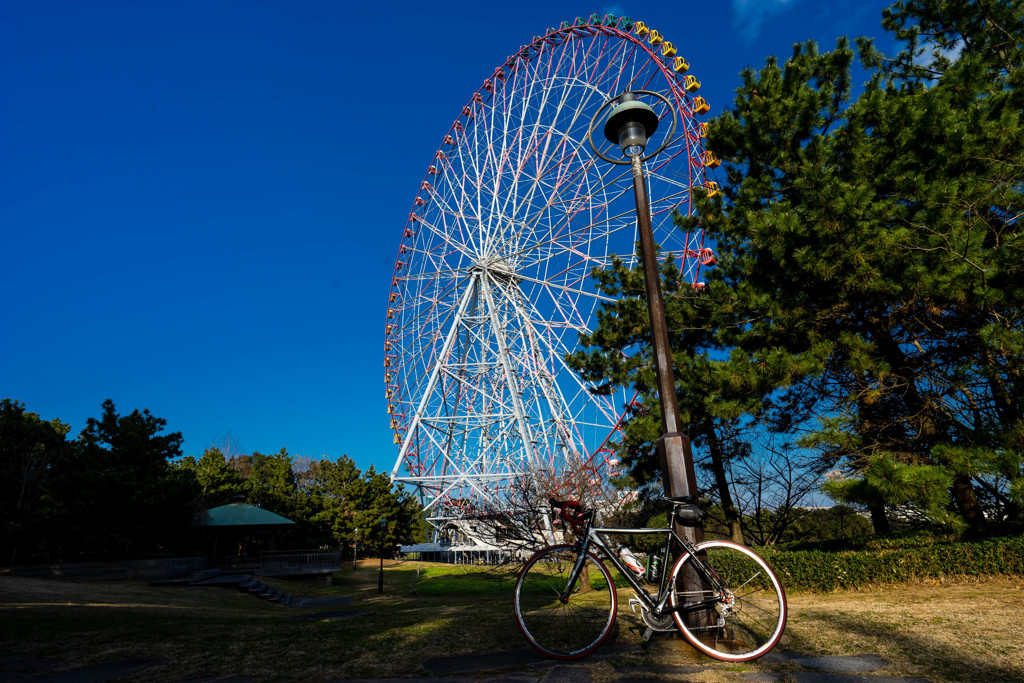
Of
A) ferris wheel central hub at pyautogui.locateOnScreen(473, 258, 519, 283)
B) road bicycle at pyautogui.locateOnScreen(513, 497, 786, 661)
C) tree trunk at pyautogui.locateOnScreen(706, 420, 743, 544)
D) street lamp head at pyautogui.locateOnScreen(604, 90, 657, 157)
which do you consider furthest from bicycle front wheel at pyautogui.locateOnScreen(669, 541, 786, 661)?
ferris wheel central hub at pyautogui.locateOnScreen(473, 258, 519, 283)

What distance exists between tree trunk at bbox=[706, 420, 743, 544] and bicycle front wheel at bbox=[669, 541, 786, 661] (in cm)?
883

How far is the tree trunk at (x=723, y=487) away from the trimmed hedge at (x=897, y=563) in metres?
2.49

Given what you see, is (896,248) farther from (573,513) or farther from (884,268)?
(573,513)

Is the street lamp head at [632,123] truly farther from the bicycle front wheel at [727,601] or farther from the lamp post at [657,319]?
the bicycle front wheel at [727,601]

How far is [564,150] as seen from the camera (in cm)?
2089

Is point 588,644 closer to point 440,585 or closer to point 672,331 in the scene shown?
point 672,331

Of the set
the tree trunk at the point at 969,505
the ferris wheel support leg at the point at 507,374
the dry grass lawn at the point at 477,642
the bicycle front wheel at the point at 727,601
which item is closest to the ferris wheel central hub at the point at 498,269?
the ferris wheel support leg at the point at 507,374

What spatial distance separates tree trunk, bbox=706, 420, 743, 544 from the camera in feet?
42.5

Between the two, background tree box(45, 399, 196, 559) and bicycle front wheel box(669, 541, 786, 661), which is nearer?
bicycle front wheel box(669, 541, 786, 661)

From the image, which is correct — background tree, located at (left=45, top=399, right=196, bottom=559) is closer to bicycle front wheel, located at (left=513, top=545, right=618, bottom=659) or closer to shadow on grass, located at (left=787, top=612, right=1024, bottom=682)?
bicycle front wheel, located at (left=513, top=545, right=618, bottom=659)

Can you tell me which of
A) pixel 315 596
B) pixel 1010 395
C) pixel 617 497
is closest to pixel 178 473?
pixel 315 596

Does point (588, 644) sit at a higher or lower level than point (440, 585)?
higher

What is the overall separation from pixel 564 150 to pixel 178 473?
900 inches

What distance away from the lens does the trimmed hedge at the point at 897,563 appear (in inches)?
309
